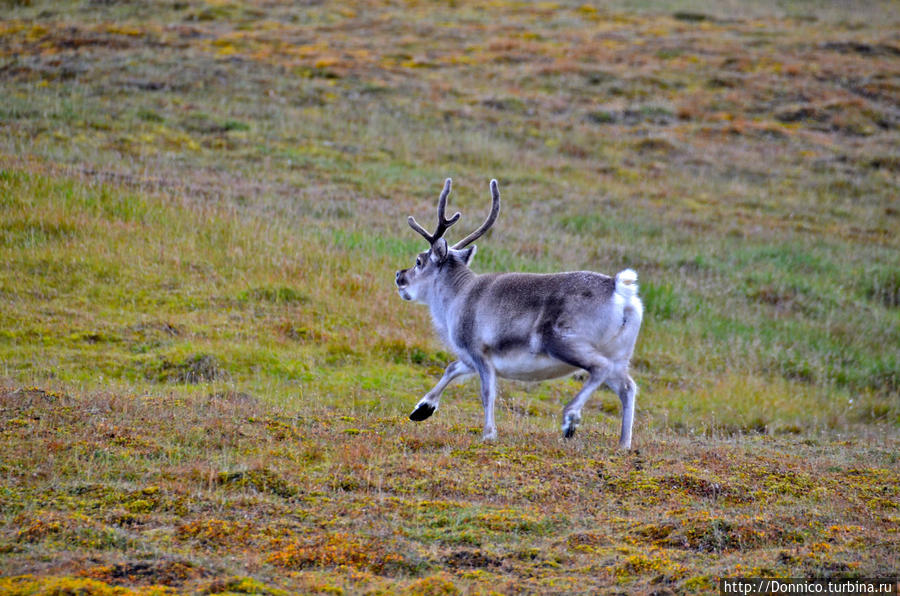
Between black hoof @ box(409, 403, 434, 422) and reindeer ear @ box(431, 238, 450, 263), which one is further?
reindeer ear @ box(431, 238, 450, 263)

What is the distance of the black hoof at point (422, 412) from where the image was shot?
35.5 ft

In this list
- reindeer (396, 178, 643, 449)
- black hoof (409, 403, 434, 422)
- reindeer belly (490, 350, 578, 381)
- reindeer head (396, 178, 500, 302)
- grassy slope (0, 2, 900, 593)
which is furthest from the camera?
reindeer head (396, 178, 500, 302)

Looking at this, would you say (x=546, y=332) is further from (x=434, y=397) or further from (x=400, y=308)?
(x=400, y=308)

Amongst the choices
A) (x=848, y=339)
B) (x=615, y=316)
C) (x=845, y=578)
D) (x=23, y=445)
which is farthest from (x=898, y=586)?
(x=848, y=339)

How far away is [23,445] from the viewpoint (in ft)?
28.4

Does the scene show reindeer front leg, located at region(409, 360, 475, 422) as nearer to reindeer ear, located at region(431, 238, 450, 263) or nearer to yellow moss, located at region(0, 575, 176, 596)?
reindeer ear, located at region(431, 238, 450, 263)

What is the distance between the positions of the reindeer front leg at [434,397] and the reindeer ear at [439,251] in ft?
5.44

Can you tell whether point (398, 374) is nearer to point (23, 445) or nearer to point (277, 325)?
point (277, 325)

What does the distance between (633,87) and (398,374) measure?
2876 centimetres

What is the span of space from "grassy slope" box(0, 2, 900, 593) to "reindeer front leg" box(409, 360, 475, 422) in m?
0.25

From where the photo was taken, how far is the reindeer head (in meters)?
12.1

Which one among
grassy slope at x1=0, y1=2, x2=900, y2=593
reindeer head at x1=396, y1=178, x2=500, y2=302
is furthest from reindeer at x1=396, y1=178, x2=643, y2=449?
grassy slope at x1=0, y1=2, x2=900, y2=593

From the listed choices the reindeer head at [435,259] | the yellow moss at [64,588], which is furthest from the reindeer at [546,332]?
the yellow moss at [64,588]

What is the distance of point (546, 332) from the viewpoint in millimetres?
10062
